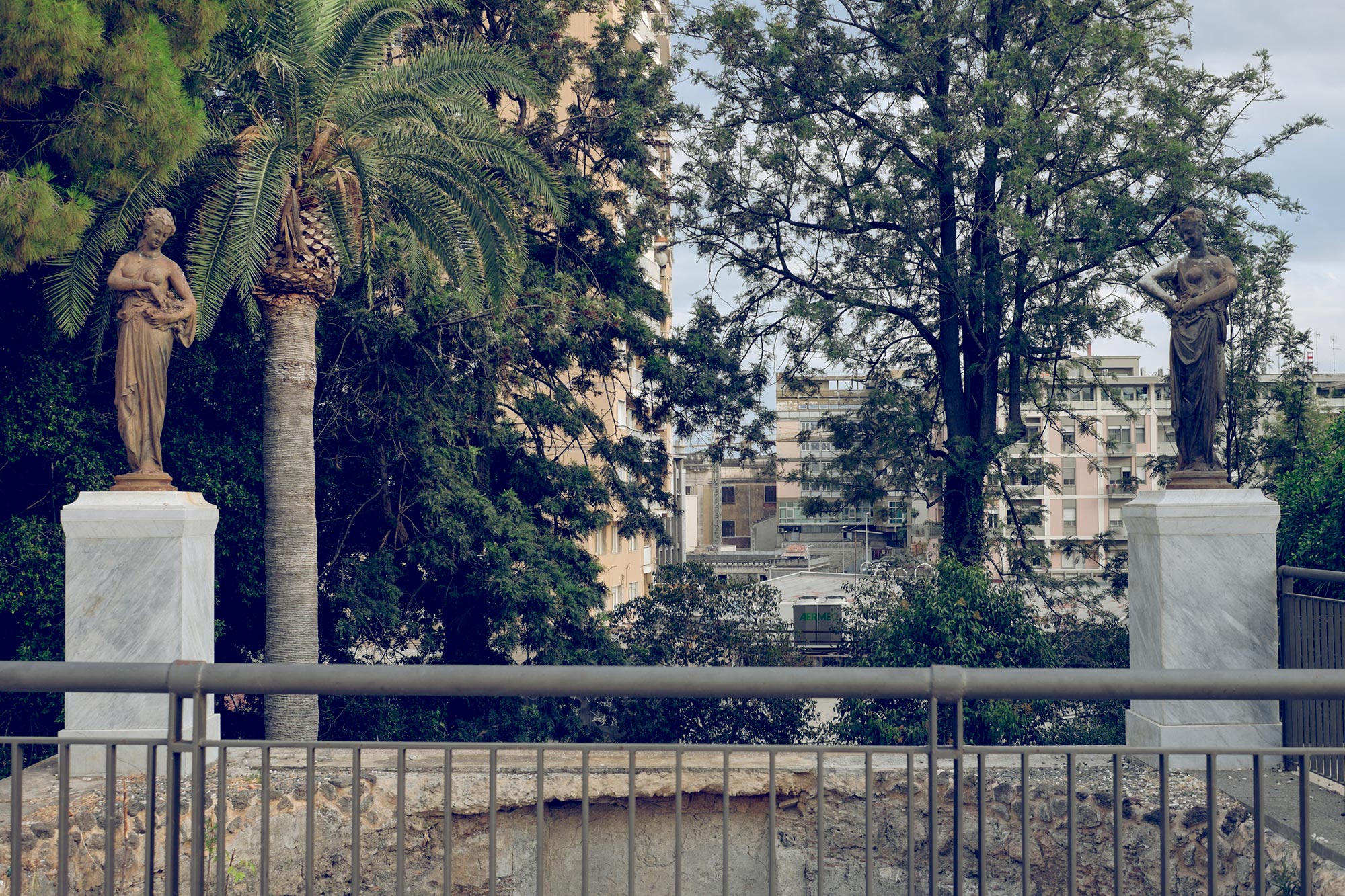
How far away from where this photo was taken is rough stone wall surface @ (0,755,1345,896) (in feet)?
24.2

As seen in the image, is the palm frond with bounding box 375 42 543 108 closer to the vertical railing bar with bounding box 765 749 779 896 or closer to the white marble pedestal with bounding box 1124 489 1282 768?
the white marble pedestal with bounding box 1124 489 1282 768

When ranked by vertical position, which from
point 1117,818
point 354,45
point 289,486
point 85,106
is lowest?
point 1117,818

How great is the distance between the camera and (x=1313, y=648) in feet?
24.1

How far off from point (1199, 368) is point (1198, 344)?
0.18 m

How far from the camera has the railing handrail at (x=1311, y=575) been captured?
701 centimetres

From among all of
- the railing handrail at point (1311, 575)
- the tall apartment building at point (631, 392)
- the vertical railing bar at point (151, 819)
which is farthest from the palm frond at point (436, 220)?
the vertical railing bar at point (151, 819)

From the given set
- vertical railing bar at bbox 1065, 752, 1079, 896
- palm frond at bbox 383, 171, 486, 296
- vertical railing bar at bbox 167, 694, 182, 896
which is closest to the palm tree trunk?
palm frond at bbox 383, 171, 486, 296

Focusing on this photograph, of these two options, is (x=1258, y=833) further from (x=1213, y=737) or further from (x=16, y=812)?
(x=1213, y=737)

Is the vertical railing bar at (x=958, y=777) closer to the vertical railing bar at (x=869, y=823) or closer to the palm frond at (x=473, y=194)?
the vertical railing bar at (x=869, y=823)

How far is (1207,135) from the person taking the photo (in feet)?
55.0

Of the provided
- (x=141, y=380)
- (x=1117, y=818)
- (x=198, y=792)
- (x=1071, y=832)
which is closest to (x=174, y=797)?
(x=198, y=792)

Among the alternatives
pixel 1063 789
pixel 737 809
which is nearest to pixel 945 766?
pixel 1063 789

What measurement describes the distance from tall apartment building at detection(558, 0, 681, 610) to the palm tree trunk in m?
5.13

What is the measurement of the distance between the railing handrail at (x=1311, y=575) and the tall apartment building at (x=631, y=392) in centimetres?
977
